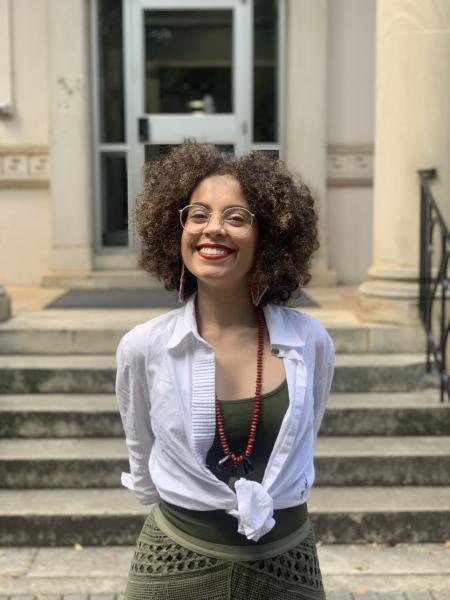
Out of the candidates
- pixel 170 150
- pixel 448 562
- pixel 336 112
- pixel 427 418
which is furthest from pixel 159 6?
pixel 170 150

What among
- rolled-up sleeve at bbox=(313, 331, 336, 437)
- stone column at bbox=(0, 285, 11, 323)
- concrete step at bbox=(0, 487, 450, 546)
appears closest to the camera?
rolled-up sleeve at bbox=(313, 331, 336, 437)

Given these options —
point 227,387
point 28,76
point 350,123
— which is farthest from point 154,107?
point 227,387

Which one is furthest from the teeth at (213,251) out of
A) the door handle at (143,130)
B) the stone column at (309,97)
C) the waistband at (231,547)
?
the door handle at (143,130)

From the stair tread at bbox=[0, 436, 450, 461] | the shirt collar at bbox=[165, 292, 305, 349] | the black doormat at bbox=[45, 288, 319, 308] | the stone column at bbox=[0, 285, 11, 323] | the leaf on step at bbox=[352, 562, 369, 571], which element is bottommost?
the leaf on step at bbox=[352, 562, 369, 571]

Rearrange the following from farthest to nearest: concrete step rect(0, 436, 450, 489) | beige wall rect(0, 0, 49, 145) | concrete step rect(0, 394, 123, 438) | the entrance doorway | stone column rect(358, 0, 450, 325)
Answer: the entrance doorway < beige wall rect(0, 0, 49, 145) < stone column rect(358, 0, 450, 325) < concrete step rect(0, 394, 123, 438) < concrete step rect(0, 436, 450, 489)

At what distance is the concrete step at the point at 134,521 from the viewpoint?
470 centimetres

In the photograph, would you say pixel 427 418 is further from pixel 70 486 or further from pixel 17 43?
pixel 17 43

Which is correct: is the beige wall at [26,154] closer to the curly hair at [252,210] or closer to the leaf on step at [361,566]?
the leaf on step at [361,566]

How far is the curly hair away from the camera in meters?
2.22

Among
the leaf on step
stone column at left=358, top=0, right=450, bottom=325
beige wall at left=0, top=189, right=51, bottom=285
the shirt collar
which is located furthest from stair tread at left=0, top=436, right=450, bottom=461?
beige wall at left=0, top=189, right=51, bottom=285

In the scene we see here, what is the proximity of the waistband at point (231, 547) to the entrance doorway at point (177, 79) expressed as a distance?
22.5ft

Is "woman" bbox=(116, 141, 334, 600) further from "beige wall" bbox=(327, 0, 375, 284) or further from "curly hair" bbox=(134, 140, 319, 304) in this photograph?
"beige wall" bbox=(327, 0, 375, 284)

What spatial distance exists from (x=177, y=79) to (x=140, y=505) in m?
5.28

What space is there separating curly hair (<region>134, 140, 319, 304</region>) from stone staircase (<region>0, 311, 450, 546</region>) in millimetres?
2649
